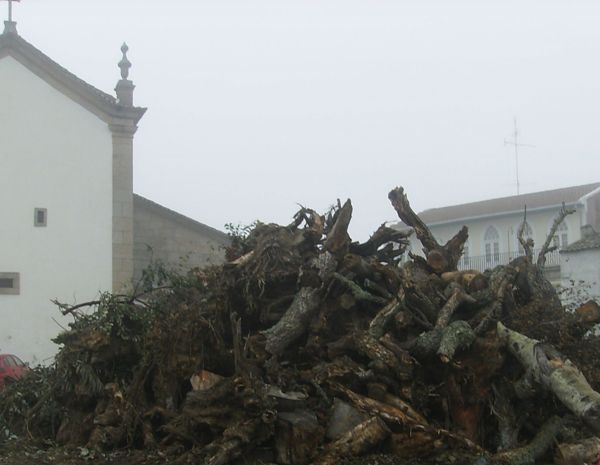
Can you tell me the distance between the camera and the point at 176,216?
75.6 ft

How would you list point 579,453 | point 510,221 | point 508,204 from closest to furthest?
point 579,453, point 510,221, point 508,204

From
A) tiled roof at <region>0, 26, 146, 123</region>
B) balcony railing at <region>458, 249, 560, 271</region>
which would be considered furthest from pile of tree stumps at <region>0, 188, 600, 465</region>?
balcony railing at <region>458, 249, 560, 271</region>

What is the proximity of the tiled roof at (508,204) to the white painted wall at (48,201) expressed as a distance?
1973 cm

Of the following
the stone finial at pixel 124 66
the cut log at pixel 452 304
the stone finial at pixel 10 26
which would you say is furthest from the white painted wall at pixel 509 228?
the cut log at pixel 452 304

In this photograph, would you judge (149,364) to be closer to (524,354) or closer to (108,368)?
(108,368)

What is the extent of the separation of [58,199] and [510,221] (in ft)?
75.3

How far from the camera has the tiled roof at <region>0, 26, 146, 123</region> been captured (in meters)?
21.7

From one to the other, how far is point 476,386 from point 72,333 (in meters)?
4.04

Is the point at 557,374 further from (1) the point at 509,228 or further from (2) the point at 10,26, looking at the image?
(1) the point at 509,228

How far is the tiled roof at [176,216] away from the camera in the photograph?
75.5 feet

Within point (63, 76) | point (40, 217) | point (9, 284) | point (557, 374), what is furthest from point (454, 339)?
point (63, 76)

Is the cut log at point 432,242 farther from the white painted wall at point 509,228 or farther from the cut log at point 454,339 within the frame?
the white painted wall at point 509,228

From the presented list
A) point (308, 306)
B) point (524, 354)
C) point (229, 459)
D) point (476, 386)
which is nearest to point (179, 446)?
point (229, 459)

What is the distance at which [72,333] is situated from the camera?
332 inches
